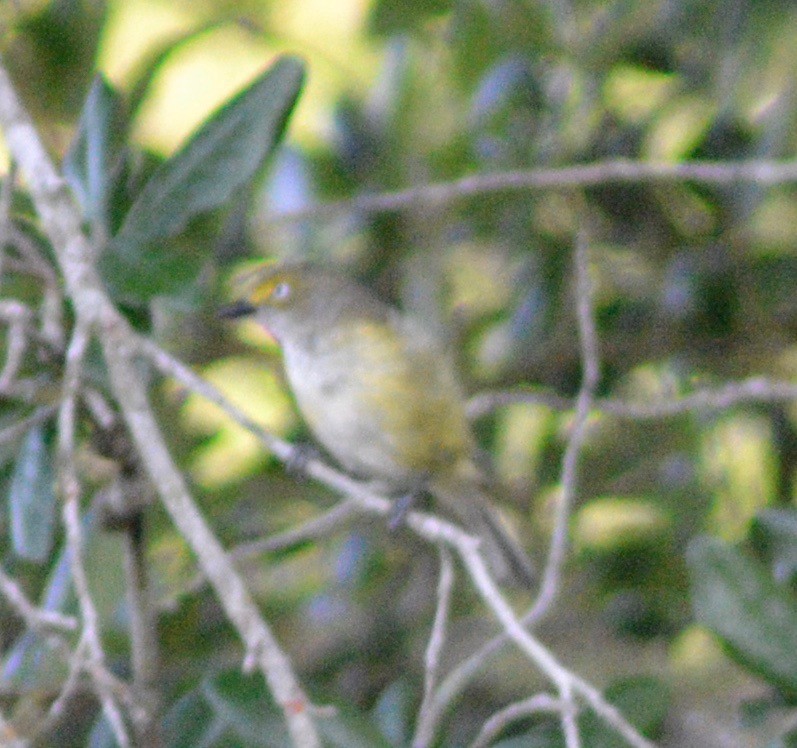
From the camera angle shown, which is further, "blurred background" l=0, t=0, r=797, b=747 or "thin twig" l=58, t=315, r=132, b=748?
"blurred background" l=0, t=0, r=797, b=747

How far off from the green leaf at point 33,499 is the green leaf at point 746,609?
1.11m

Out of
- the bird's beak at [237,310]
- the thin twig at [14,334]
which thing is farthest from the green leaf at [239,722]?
the bird's beak at [237,310]

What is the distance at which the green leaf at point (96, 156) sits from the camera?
272 cm

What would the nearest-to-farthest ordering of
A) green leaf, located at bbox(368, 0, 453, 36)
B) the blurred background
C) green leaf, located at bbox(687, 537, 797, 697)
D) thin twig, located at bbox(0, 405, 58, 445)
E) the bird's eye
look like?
1. green leaf, located at bbox(687, 537, 797, 697)
2. thin twig, located at bbox(0, 405, 58, 445)
3. the blurred background
4. green leaf, located at bbox(368, 0, 453, 36)
5. the bird's eye

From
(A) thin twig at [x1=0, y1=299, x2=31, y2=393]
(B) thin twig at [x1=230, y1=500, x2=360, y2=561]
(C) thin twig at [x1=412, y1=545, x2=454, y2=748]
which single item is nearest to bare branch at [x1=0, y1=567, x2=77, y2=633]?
(A) thin twig at [x1=0, y1=299, x2=31, y2=393]

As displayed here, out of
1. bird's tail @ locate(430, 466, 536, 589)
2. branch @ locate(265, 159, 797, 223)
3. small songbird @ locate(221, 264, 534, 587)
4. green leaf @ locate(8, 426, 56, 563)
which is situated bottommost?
bird's tail @ locate(430, 466, 536, 589)

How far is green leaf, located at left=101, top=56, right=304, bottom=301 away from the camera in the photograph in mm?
2525

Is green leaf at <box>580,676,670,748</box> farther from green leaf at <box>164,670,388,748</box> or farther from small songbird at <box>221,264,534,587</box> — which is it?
small songbird at <box>221,264,534,587</box>

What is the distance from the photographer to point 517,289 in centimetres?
388

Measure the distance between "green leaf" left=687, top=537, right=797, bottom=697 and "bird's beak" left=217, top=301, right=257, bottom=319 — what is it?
1.83m

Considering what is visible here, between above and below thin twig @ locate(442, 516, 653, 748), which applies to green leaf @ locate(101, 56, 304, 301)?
above

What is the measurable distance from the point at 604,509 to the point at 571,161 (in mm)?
978

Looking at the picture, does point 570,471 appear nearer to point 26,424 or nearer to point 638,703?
point 638,703

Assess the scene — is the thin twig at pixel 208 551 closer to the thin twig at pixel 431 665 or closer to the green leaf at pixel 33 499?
the thin twig at pixel 431 665
